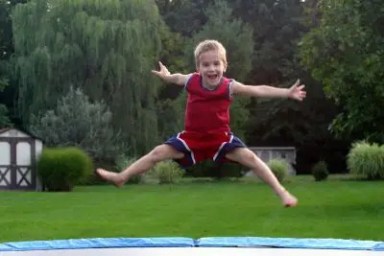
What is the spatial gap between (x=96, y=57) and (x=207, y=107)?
19682 millimetres

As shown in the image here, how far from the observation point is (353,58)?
465 inches

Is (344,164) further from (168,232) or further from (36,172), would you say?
Answer: (168,232)

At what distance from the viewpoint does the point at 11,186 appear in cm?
2131

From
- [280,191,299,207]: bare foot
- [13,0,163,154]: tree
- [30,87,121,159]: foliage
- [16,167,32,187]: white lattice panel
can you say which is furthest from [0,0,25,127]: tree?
[280,191,299,207]: bare foot

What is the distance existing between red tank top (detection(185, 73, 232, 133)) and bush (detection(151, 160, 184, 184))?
62.3 feet

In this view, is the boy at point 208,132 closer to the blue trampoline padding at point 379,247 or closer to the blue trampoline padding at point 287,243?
the blue trampoline padding at point 287,243

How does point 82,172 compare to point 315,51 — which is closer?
point 315,51

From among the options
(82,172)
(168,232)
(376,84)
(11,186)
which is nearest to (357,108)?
(376,84)

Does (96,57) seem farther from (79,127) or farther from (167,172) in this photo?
(167,172)

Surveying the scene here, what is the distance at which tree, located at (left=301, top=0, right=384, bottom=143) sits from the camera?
1148 cm

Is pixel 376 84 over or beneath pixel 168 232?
over

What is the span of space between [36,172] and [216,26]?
986 cm

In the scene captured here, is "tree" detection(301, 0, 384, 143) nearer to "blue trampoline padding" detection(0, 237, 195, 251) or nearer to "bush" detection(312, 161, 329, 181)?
"blue trampoline padding" detection(0, 237, 195, 251)

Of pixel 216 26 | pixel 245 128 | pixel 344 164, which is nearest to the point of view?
pixel 216 26
